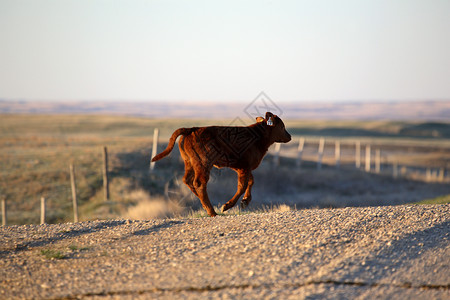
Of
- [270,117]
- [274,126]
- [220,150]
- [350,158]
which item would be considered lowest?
[350,158]

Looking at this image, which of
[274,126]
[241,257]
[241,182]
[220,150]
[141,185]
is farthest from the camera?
[141,185]

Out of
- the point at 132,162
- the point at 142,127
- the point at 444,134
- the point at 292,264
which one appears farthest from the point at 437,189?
the point at 444,134

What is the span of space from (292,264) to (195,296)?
4.62ft

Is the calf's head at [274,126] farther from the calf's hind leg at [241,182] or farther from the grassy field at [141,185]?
the grassy field at [141,185]

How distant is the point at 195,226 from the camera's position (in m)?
8.30

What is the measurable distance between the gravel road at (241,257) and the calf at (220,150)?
0.78m

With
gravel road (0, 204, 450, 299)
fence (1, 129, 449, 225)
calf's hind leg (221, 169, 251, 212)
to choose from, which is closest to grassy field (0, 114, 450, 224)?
fence (1, 129, 449, 225)

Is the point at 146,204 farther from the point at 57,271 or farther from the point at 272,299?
the point at 272,299

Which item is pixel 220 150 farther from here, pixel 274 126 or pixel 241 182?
pixel 274 126

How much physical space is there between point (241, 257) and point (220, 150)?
2.83 metres

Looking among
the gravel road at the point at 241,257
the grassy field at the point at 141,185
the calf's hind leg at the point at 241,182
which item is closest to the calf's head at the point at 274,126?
the calf's hind leg at the point at 241,182

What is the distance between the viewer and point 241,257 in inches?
257

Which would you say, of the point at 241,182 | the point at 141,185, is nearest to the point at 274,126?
the point at 241,182

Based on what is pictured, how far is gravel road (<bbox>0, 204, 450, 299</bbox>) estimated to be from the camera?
5578 millimetres
